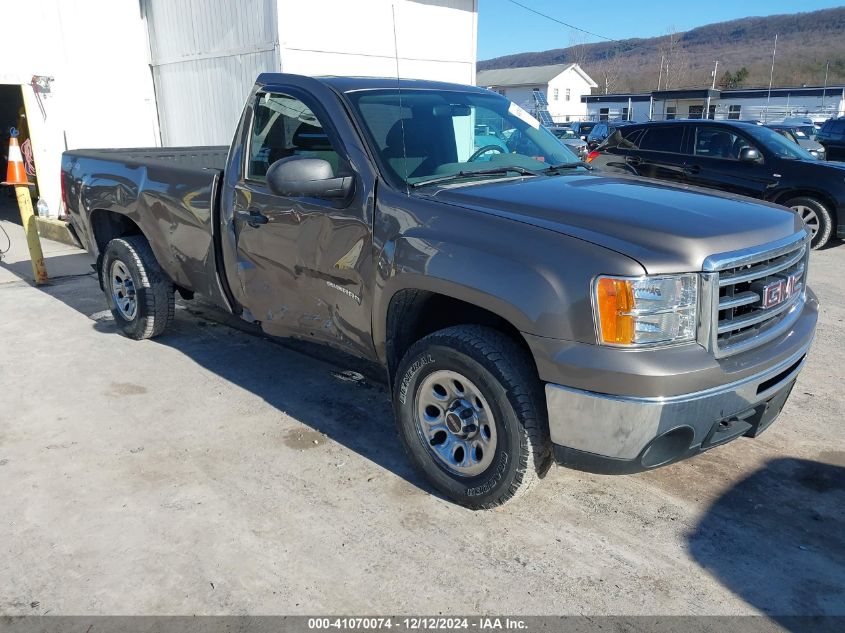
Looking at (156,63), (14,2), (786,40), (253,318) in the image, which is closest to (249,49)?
(156,63)

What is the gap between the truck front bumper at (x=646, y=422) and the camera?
2.57m

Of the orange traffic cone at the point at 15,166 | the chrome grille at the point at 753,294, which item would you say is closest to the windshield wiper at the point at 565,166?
the chrome grille at the point at 753,294

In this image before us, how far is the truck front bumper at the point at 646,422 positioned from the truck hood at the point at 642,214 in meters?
0.51

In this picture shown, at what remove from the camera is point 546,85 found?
222 ft

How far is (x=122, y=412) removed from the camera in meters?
4.38

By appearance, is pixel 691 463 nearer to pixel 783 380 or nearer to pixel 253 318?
pixel 783 380

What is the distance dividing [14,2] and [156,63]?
86.0 inches

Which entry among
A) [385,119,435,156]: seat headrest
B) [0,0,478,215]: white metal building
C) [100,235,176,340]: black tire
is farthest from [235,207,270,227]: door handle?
[0,0,478,215]: white metal building

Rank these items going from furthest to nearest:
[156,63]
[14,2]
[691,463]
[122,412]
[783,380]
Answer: [156,63] < [14,2] < [122,412] < [691,463] < [783,380]

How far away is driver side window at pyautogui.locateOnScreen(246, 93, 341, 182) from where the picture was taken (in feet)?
12.5

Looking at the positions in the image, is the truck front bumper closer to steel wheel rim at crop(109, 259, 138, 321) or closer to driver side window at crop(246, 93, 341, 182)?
driver side window at crop(246, 93, 341, 182)

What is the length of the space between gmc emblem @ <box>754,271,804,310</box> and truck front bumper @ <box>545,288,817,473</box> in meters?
0.25

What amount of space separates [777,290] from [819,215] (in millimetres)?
7708

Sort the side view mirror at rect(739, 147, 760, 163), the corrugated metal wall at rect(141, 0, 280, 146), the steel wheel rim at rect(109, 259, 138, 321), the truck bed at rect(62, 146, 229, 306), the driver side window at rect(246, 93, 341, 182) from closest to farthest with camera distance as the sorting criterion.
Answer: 1. the driver side window at rect(246, 93, 341, 182)
2. the truck bed at rect(62, 146, 229, 306)
3. the steel wheel rim at rect(109, 259, 138, 321)
4. the side view mirror at rect(739, 147, 760, 163)
5. the corrugated metal wall at rect(141, 0, 280, 146)
